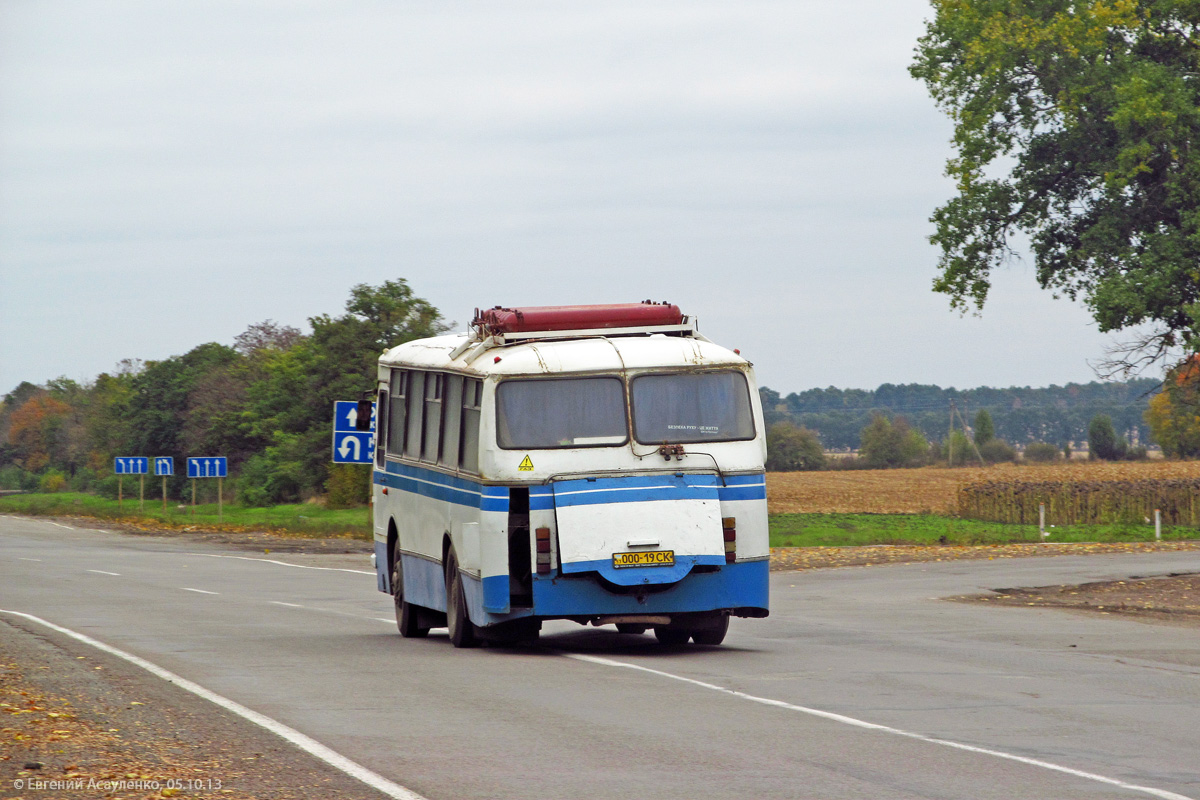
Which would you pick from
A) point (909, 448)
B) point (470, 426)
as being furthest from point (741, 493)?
point (909, 448)

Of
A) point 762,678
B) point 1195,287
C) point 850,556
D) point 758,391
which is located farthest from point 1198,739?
point 1195,287

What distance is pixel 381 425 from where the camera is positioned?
20078 mm

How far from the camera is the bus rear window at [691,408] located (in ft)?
50.3

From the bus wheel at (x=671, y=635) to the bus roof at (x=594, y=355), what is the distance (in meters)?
2.83

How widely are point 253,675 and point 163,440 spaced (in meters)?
106

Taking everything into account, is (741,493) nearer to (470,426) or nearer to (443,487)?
→ (470,426)

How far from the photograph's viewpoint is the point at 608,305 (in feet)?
55.0

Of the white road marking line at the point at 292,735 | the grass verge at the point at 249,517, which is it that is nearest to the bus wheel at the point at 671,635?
the white road marking line at the point at 292,735

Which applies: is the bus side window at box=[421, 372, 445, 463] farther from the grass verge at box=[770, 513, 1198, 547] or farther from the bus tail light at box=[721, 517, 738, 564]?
the grass verge at box=[770, 513, 1198, 547]

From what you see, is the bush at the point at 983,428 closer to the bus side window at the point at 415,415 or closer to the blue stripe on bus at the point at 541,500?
the bus side window at the point at 415,415

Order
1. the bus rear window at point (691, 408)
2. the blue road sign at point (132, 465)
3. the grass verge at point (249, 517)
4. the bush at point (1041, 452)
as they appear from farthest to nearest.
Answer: the bush at point (1041, 452)
the blue road sign at point (132, 465)
the grass verge at point (249, 517)
the bus rear window at point (691, 408)

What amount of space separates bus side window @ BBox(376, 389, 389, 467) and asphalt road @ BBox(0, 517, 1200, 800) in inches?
85.6

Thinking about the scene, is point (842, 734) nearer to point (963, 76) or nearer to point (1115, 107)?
point (1115, 107)

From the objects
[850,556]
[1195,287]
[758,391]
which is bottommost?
[850,556]
